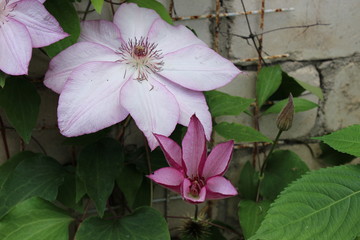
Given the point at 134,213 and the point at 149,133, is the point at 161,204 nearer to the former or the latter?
the point at 134,213

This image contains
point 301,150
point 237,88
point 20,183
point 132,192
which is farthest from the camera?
point 301,150

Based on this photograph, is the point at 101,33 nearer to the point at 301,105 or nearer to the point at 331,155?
the point at 301,105

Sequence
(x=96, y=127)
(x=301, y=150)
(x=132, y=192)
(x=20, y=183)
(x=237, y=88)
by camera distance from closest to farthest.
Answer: (x=96, y=127) → (x=20, y=183) → (x=132, y=192) → (x=237, y=88) → (x=301, y=150)

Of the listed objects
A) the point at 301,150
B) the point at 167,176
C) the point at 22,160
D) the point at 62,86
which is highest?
the point at 62,86

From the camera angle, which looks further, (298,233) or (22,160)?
(22,160)

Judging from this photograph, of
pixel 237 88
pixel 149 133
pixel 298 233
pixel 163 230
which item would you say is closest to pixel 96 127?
pixel 149 133

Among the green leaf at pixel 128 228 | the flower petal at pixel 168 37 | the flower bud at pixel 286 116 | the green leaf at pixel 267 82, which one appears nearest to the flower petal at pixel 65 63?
the flower petal at pixel 168 37
